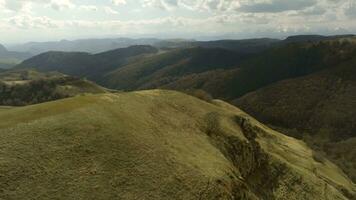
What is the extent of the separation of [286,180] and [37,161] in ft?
174

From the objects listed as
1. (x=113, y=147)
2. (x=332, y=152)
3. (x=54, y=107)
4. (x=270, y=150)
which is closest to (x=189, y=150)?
(x=113, y=147)

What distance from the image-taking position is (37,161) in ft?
167

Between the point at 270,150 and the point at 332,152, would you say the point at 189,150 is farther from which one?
the point at 332,152

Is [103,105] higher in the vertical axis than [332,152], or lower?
higher

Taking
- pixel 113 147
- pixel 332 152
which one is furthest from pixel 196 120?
pixel 332 152

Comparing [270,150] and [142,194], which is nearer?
[142,194]

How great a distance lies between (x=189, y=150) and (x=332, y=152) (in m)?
124

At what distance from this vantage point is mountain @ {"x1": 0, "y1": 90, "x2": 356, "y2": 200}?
49.8 m

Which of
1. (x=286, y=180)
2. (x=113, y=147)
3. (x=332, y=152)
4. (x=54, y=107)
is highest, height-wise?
(x=54, y=107)

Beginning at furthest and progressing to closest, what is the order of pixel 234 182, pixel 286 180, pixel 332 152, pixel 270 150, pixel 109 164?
pixel 332 152, pixel 270 150, pixel 286 180, pixel 234 182, pixel 109 164

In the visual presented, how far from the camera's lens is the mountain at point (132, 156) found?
4981 cm

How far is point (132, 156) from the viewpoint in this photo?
57.5 metres

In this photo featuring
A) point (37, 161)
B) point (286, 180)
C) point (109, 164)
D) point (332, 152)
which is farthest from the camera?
point (332, 152)

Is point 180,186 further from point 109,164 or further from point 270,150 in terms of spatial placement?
point 270,150
